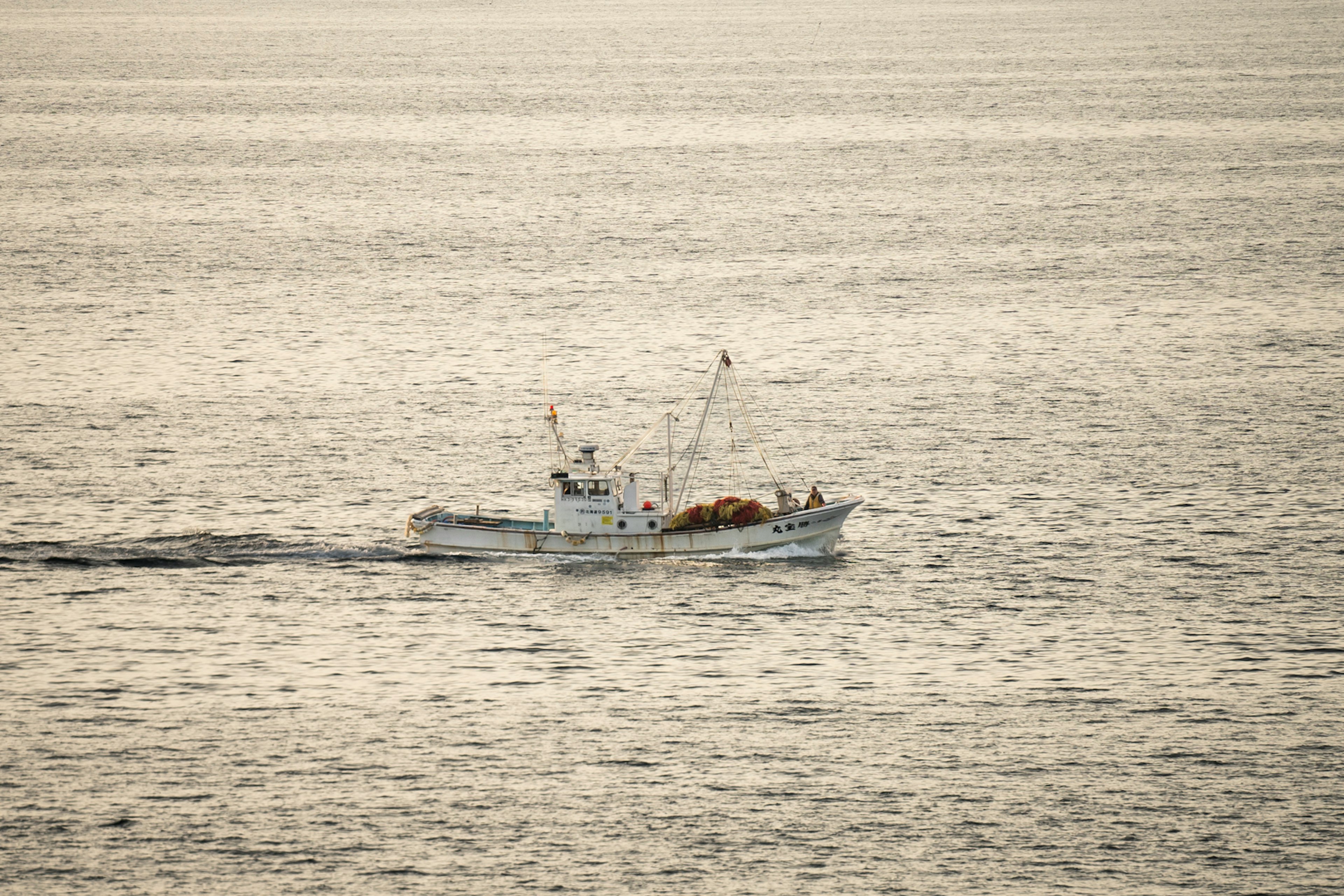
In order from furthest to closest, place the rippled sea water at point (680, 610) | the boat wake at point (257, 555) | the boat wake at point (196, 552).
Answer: the boat wake at point (196, 552) < the boat wake at point (257, 555) < the rippled sea water at point (680, 610)

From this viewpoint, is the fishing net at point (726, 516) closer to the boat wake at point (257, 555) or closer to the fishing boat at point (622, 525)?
the fishing boat at point (622, 525)

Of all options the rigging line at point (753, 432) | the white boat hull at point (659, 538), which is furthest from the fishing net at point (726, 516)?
the rigging line at point (753, 432)

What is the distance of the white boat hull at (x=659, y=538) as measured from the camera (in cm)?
8525

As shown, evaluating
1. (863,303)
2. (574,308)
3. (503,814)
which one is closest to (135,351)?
(574,308)

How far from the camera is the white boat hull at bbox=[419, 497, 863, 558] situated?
280 ft

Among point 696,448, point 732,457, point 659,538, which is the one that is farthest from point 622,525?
point 732,457

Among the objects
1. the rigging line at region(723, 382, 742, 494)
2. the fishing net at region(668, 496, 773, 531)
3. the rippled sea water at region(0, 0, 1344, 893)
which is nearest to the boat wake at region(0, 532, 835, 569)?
the rippled sea water at region(0, 0, 1344, 893)

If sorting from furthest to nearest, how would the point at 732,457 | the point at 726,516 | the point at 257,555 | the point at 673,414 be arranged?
the point at 673,414
the point at 732,457
the point at 257,555
the point at 726,516

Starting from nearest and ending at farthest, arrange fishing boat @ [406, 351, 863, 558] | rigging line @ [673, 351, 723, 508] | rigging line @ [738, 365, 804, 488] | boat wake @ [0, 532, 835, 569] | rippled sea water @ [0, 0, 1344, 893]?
rippled sea water @ [0, 0, 1344, 893] < fishing boat @ [406, 351, 863, 558] < boat wake @ [0, 532, 835, 569] < rigging line @ [673, 351, 723, 508] < rigging line @ [738, 365, 804, 488]

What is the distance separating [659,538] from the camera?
8581 cm

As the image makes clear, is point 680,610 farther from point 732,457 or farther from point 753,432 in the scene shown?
point 753,432

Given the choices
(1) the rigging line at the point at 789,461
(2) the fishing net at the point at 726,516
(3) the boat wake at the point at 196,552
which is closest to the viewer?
(2) the fishing net at the point at 726,516

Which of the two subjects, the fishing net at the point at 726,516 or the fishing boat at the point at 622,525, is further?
the fishing net at the point at 726,516

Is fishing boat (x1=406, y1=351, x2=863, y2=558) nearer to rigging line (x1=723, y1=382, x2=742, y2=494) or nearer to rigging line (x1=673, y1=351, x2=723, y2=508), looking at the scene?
rigging line (x1=673, y1=351, x2=723, y2=508)
